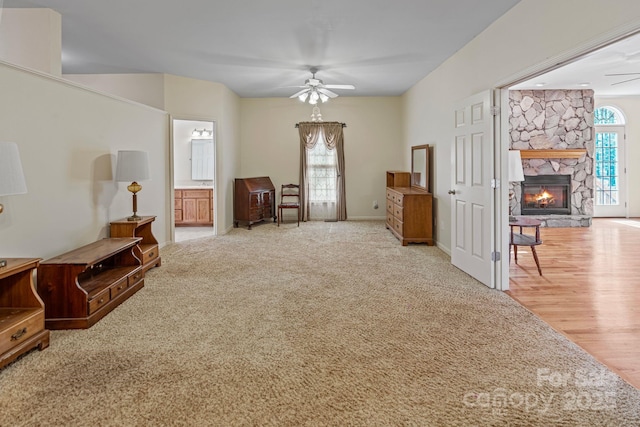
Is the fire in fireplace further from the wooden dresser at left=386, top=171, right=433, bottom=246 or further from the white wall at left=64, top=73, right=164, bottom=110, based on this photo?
the white wall at left=64, top=73, right=164, bottom=110

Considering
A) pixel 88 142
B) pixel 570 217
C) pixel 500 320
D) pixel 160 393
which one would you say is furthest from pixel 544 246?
pixel 88 142

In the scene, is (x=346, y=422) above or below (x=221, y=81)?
below

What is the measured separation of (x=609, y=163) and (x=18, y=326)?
10.8 meters

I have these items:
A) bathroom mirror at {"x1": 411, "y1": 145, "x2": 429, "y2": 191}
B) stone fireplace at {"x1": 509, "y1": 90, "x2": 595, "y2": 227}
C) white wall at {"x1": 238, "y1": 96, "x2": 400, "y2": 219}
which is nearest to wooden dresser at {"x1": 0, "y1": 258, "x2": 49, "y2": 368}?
bathroom mirror at {"x1": 411, "y1": 145, "x2": 429, "y2": 191}

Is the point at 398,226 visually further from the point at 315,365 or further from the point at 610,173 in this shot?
the point at 610,173

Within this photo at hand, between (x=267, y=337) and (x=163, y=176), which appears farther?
(x=163, y=176)

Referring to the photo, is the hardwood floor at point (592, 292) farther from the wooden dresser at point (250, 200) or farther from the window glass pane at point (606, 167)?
the wooden dresser at point (250, 200)

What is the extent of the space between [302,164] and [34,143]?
5748mm

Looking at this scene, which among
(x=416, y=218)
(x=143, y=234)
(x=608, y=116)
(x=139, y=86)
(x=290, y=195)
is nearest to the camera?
(x=143, y=234)

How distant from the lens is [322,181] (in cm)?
862

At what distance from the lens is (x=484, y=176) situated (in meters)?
3.84

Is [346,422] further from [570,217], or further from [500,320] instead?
[570,217]

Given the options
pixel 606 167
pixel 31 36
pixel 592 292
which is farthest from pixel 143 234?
pixel 606 167

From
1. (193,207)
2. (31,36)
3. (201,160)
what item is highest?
(31,36)
